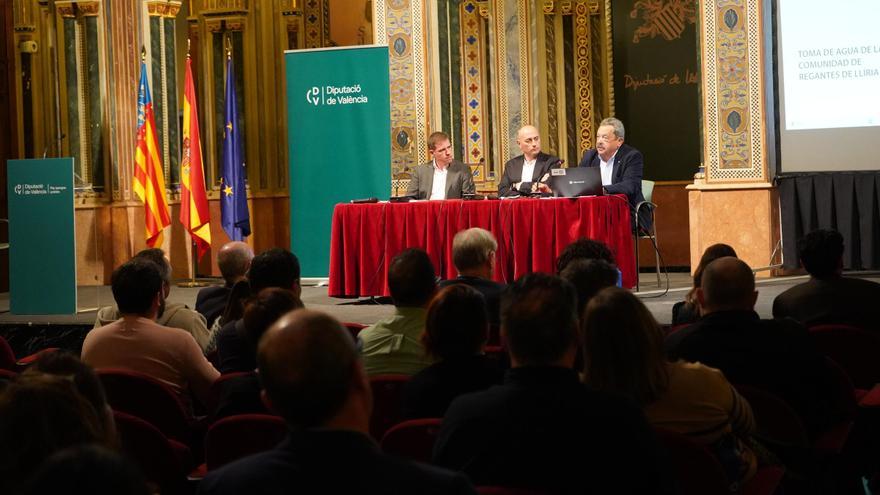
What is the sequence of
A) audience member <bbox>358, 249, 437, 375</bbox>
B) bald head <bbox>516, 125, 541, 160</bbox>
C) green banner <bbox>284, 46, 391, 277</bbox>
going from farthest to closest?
green banner <bbox>284, 46, 391, 277</bbox>, bald head <bbox>516, 125, 541, 160</bbox>, audience member <bbox>358, 249, 437, 375</bbox>

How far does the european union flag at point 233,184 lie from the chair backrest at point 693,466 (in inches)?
359

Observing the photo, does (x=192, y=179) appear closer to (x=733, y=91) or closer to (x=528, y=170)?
(x=528, y=170)

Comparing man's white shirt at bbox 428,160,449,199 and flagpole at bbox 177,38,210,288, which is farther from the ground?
man's white shirt at bbox 428,160,449,199

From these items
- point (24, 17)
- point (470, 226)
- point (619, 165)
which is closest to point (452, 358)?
point (470, 226)

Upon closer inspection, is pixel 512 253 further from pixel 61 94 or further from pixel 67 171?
pixel 61 94

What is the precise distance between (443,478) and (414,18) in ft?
26.5

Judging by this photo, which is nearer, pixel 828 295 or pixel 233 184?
pixel 828 295

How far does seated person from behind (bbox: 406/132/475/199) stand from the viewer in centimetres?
854

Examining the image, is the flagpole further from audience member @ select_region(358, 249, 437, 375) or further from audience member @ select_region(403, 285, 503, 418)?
audience member @ select_region(403, 285, 503, 418)

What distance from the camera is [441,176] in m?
8.65

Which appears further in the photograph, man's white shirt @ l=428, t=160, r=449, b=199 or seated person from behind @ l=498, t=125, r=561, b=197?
man's white shirt @ l=428, t=160, r=449, b=199

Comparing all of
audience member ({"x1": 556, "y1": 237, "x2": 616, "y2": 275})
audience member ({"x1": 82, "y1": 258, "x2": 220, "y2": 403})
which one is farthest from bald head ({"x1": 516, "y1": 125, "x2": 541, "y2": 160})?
audience member ({"x1": 82, "y1": 258, "x2": 220, "y2": 403})

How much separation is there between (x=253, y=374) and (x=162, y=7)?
8.81 m

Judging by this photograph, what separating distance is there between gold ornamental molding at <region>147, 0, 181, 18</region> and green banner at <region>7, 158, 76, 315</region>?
11.7ft
